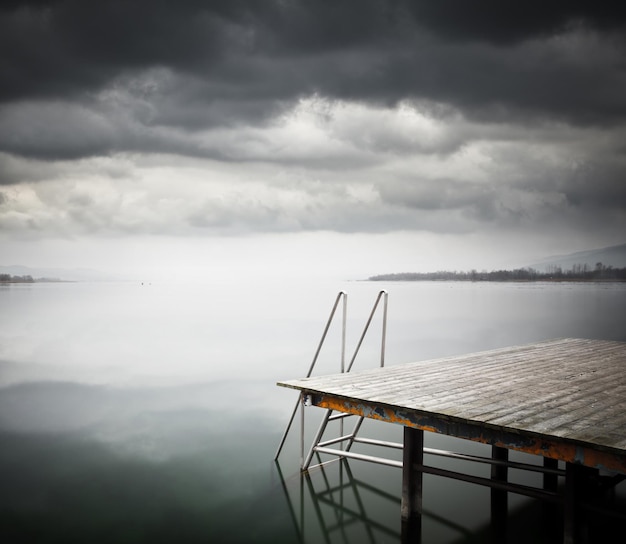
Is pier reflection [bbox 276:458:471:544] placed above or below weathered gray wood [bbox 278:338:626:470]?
below

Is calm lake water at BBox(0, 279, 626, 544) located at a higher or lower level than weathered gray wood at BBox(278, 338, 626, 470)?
lower

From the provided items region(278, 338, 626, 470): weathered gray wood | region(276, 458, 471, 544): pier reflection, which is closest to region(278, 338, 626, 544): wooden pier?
region(278, 338, 626, 470): weathered gray wood

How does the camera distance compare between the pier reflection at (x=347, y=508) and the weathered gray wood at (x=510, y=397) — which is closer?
the weathered gray wood at (x=510, y=397)

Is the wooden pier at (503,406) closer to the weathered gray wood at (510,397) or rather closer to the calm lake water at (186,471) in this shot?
the weathered gray wood at (510,397)

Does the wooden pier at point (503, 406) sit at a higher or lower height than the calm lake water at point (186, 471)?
higher

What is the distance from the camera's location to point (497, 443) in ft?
11.9

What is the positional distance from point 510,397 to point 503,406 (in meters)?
0.35

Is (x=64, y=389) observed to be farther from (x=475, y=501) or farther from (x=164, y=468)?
(x=475, y=501)

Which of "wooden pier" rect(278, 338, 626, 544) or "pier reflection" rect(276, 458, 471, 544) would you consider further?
"pier reflection" rect(276, 458, 471, 544)

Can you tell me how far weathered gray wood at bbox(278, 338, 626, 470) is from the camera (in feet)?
11.4

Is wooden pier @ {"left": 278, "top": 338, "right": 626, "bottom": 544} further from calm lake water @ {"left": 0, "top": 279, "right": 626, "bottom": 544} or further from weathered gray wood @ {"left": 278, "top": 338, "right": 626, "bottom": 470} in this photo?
calm lake water @ {"left": 0, "top": 279, "right": 626, "bottom": 544}

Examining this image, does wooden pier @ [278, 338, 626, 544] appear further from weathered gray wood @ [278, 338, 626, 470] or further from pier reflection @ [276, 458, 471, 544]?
pier reflection @ [276, 458, 471, 544]

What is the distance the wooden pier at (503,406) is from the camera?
3447 mm

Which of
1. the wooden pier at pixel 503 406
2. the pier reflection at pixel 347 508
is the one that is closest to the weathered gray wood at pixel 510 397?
the wooden pier at pixel 503 406
